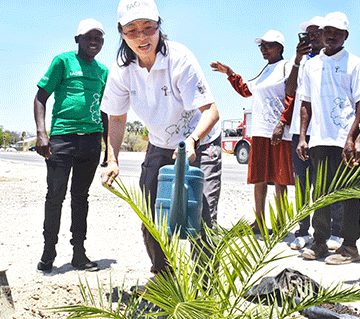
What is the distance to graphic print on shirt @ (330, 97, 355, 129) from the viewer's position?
12.2 feet

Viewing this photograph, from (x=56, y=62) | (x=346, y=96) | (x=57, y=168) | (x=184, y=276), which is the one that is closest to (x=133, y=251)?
(x=57, y=168)

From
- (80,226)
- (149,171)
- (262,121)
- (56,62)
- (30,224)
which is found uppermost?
(56,62)

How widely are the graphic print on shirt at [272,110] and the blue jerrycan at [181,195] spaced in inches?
98.7

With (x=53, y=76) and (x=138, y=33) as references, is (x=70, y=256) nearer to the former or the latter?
(x=53, y=76)

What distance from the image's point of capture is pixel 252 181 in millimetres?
4898

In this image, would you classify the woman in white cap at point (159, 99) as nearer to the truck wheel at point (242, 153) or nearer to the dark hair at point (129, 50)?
the dark hair at point (129, 50)

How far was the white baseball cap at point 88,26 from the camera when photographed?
3.79 metres

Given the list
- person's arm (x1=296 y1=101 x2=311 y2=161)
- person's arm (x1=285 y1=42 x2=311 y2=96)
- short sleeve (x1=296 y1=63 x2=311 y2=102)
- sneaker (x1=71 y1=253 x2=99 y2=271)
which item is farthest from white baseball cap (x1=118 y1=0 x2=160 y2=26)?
person's arm (x1=285 y1=42 x2=311 y2=96)

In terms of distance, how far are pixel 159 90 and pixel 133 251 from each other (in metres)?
2.15

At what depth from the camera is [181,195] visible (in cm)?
223

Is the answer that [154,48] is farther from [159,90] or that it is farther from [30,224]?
[30,224]

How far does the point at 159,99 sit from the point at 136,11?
56cm

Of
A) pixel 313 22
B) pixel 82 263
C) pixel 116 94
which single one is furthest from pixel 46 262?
pixel 313 22

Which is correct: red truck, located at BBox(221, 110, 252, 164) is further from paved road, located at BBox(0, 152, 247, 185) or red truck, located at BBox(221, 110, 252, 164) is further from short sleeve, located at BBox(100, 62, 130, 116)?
short sleeve, located at BBox(100, 62, 130, 116)
